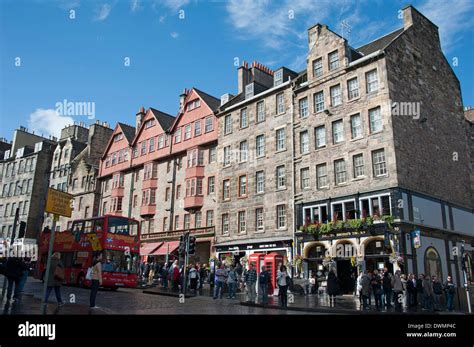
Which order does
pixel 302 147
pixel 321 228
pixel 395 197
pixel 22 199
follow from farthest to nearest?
pixel 22 199, pixel 302 147, pixel 321 228, pixel 395 197

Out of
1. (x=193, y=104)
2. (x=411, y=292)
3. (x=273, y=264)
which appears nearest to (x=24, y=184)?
(x=193, y=104)

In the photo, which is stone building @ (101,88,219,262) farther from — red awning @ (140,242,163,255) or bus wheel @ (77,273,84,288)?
bus wheel @ (77,273,84,288)

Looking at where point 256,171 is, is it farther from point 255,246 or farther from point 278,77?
point 278,77

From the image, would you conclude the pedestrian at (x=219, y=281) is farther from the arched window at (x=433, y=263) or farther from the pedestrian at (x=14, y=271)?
the arched window at (x=433, y=263)

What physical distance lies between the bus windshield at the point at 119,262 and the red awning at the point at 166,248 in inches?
458

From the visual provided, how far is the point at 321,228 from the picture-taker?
2559cm

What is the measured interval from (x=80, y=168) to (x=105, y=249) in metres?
34.4

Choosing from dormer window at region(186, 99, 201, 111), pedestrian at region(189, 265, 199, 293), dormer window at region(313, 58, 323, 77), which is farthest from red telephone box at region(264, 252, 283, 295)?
dormer window at region(186, 99, 201, 111)

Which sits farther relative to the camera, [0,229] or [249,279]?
[0,229]

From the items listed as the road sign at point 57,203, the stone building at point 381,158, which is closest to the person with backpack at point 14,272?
the road sign at point 57,203

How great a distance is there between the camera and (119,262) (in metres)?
23.2
